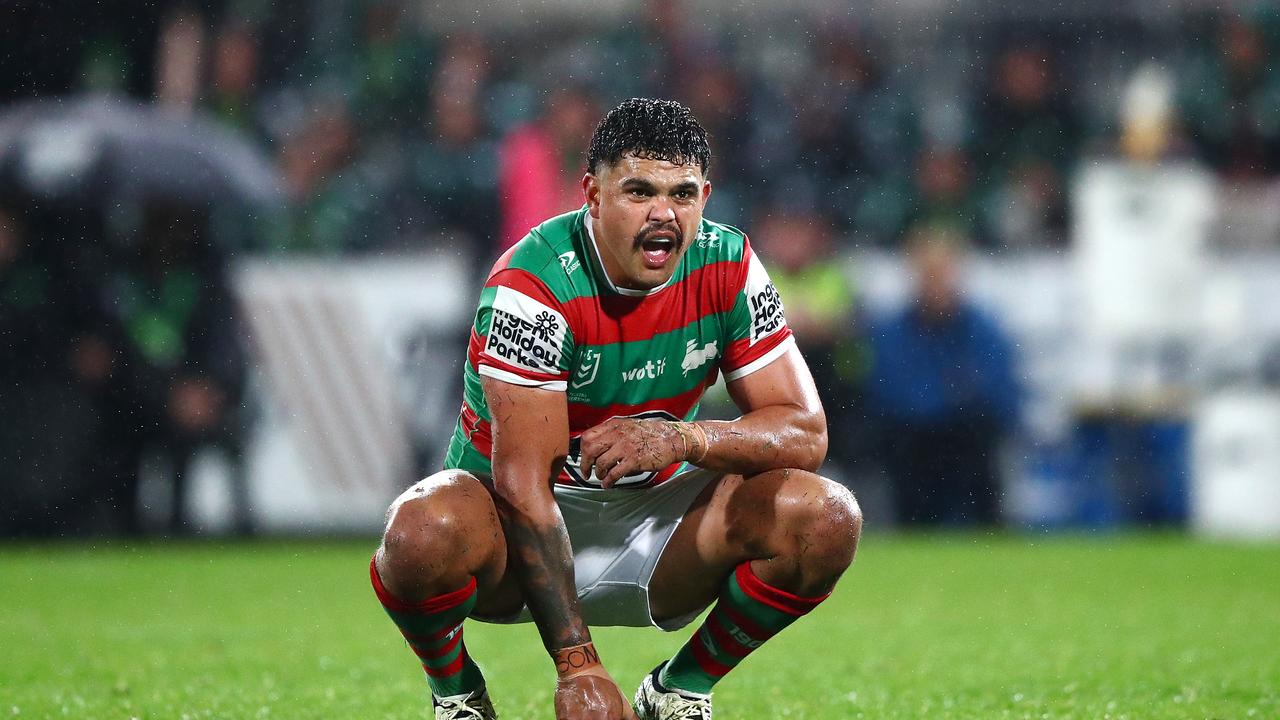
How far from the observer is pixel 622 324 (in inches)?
172

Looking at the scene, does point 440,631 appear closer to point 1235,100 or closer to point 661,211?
point 661,211

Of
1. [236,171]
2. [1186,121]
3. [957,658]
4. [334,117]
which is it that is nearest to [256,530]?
[236,171]

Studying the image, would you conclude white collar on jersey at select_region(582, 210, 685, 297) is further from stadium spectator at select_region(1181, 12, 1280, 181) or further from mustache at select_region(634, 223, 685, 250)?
stadium spectator at select_region(1181, 12, 1280, 181)

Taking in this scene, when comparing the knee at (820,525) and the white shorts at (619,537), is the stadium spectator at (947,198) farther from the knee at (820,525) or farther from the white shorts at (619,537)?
the knee at (820,525)

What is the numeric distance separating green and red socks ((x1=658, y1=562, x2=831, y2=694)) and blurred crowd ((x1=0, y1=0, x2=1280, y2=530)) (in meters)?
7.24

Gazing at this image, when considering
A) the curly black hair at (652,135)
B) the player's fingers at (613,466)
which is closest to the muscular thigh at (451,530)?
the player's fingers at (613,466)

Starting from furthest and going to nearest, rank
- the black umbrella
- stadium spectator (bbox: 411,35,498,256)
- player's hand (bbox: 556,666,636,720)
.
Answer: stadium spectator (bbox: 411,35,498,256), the black umbrella, player's hand (bbox: 556,666,636,720)

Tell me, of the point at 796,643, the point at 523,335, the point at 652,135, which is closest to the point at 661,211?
the point at 652,135

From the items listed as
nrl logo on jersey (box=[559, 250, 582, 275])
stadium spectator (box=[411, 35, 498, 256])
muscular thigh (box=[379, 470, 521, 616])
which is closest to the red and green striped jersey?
Answer: nrl logo on jersey (box=[559, 250, 582, 275])

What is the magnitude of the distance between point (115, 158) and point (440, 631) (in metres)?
7.98

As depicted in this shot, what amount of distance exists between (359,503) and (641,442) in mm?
7928

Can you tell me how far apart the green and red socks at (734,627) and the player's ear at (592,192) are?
3.36ft

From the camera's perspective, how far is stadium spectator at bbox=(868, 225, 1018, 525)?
11.6m

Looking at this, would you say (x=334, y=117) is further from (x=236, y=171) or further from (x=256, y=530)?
(x=256, y=530)
